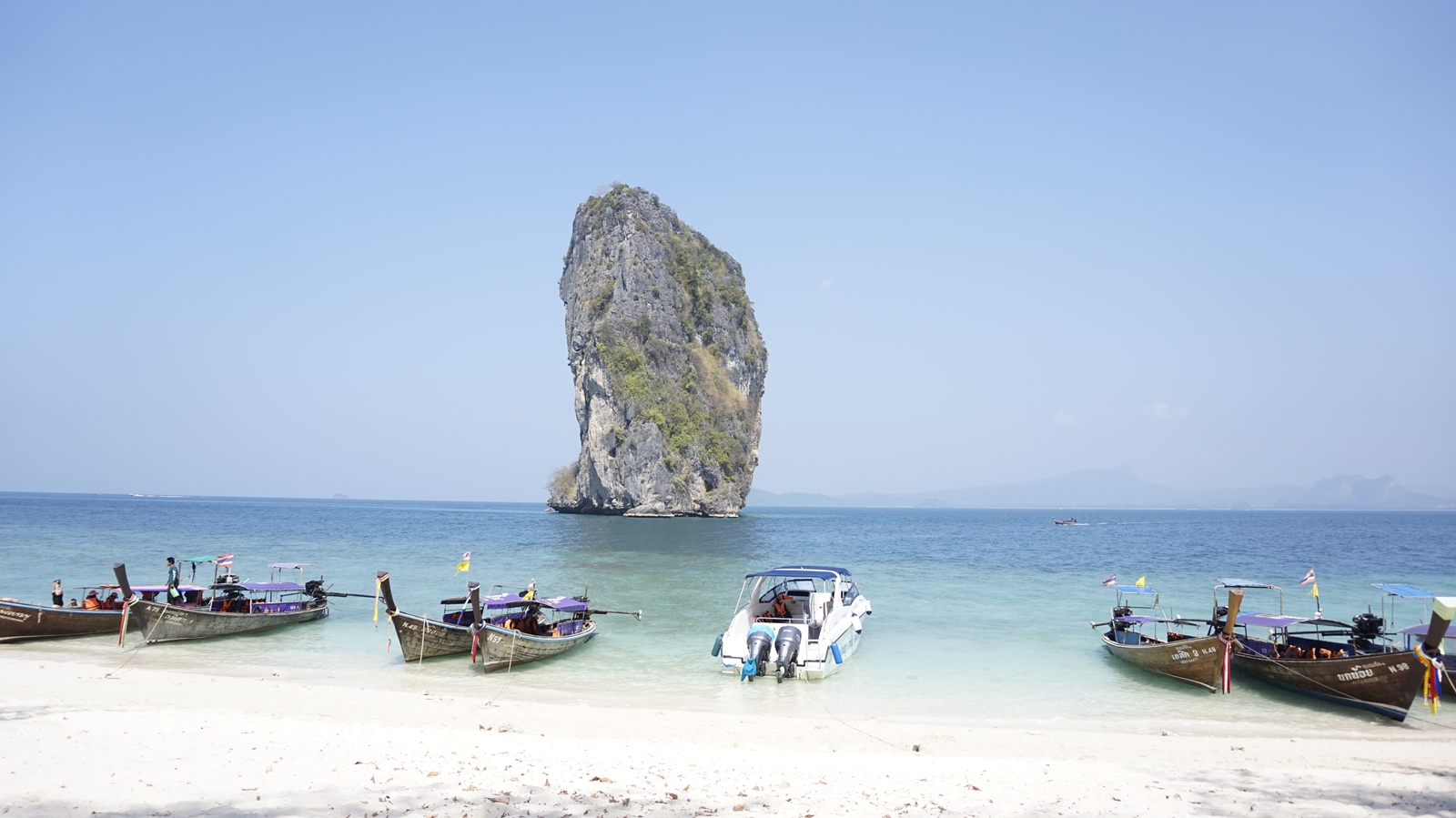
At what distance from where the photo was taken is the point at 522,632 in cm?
1759

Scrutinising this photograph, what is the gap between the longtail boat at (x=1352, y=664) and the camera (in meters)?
13.0

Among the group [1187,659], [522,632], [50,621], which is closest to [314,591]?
[50,621]

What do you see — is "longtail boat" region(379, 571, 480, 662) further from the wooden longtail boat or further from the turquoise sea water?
the wooden longtail boat

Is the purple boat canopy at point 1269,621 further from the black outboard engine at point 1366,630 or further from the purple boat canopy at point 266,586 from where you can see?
the purple boat canopy at point 266,586

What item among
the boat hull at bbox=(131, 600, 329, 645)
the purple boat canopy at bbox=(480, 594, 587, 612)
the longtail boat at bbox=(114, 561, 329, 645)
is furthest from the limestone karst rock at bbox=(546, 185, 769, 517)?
the purple boat canopy at bbox=(480, 594, 587, 612)

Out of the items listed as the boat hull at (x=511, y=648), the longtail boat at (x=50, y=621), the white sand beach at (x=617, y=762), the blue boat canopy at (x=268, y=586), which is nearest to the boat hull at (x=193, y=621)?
the blue boat canopy at (x=268, y=586)

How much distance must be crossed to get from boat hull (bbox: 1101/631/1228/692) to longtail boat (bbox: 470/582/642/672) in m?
12.3

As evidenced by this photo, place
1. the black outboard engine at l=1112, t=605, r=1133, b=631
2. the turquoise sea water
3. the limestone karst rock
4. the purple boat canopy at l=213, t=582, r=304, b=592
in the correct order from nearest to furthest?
the turquoise sea water
the black outboard engine at l=1112, t=605, r=1133, b=631
the purple boat canopy at l=213, t=582, r=304, b=592
the limestone karst rock

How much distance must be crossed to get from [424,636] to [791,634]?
774 centimetres

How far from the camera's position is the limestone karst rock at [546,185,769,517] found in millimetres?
89062

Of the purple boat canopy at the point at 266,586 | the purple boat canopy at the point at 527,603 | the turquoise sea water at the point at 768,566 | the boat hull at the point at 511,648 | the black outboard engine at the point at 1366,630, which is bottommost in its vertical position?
the turquoise sea water at the point at 768,566

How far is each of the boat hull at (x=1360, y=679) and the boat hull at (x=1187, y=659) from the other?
107cm

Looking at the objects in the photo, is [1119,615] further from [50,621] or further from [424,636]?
[50,621]

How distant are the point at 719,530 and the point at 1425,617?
1934 inches
